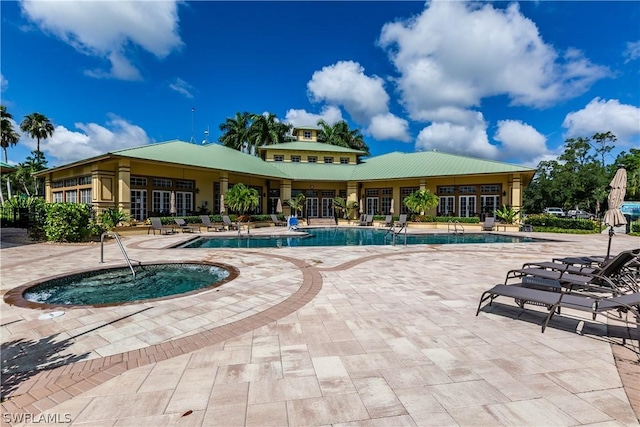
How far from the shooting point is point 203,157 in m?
23.2

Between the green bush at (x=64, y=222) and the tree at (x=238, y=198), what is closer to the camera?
the green bush at (x=64, y=222)

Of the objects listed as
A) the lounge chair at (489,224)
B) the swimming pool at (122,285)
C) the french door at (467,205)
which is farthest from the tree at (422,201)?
the swimming pool at (122,285)

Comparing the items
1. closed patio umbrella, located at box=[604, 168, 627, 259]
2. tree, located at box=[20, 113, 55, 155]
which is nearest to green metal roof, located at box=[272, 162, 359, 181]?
closed patio umbrella, located at box=[604, 168, 627, 259]

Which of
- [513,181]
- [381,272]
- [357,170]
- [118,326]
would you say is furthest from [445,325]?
[357,170]

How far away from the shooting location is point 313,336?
164 inches

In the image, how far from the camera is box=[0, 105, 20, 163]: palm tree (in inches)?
1390

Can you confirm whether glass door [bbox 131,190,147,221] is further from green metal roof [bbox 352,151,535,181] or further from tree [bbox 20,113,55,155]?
tree [bbox 20,113,55,155]

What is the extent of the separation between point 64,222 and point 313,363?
48.6 feet

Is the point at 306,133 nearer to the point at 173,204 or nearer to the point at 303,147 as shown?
the point at 303,147

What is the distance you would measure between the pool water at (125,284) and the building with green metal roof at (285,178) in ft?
36.9

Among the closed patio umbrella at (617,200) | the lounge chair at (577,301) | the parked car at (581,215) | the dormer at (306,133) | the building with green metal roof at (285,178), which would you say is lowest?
the lounge chair at (577,301)

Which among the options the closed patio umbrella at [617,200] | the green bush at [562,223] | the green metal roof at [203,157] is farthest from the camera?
the green bush at [562,223]

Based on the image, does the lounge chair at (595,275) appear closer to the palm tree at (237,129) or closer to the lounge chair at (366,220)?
the lounge chair at (366,220)

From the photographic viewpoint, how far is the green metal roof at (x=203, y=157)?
774 inches
